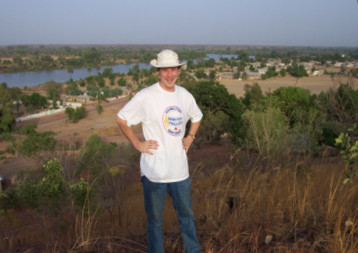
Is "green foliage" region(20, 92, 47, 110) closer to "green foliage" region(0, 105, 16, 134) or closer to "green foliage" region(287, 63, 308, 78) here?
"green foliage" region(0, 105, 16, 134)

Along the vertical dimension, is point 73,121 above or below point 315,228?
below

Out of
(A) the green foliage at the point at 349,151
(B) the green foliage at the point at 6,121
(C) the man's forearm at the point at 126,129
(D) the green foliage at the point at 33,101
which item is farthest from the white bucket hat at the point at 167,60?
(D) the green foliage at the point at 33,101

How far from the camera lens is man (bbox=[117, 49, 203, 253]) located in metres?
2.27

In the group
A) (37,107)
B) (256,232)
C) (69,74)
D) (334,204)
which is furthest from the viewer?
(69,74)

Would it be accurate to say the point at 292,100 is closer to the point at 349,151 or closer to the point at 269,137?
the point at 269,137

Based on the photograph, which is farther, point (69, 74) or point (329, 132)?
point (69, 74)

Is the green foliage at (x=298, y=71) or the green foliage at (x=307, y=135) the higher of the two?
the green foliage at (x=298, y=71)

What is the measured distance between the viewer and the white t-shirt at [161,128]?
227cm

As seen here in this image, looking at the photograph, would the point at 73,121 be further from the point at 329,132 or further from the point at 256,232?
the point at 256,232

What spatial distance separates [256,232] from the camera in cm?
250

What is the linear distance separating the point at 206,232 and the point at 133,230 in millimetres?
789

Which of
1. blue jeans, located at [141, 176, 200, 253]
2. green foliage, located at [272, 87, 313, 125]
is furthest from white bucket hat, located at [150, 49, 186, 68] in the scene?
green foliage, located at [272, 87, 313, 125]

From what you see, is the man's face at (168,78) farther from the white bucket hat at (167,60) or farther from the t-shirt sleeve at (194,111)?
the t-shirt sleeve at (194,111)

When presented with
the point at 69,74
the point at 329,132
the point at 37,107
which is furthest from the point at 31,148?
the point at 69,74
